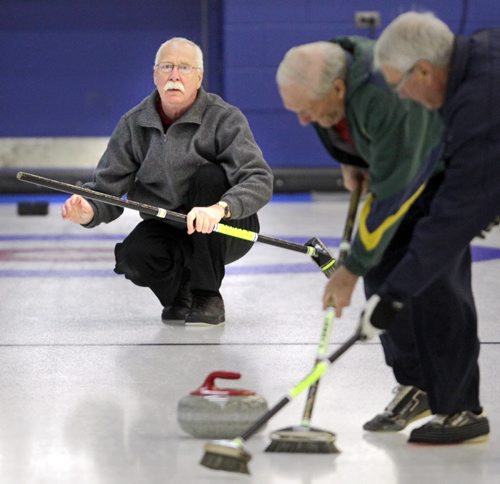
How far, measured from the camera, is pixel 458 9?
32.8ft

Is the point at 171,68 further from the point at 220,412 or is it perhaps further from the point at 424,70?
the point at 424,70

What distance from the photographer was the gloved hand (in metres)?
2.46

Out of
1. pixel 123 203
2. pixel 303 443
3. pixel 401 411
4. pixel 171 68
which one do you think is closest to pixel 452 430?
pixel 401 411

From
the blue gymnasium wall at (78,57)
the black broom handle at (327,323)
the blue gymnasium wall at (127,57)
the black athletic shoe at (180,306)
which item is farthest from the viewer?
the blue gymnasium wall at (78,57)

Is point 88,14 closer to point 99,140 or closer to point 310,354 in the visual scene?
point 99,140

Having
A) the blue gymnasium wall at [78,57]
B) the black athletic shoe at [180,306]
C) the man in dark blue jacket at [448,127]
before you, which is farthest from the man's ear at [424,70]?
the blue gymnasium wall at [78,57]

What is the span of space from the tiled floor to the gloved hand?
31 centimetres

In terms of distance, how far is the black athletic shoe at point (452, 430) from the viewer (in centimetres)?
270

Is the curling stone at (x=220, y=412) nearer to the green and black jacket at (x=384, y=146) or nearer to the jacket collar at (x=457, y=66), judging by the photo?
the green and black jacket at (x=384, y=146)

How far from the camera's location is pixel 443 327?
2684 millimetres

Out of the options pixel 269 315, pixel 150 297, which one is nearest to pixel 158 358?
pixel 269 315

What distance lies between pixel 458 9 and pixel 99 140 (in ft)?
11.5

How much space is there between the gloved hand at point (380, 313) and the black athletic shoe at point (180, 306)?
1.90 m

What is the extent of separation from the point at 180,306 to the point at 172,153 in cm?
61
